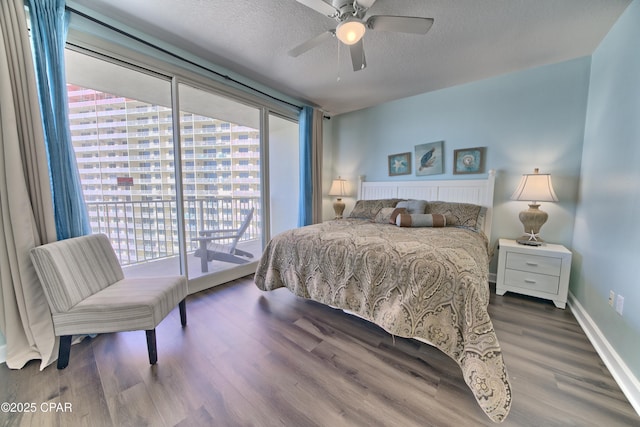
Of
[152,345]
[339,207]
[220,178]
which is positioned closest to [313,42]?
[152,345]

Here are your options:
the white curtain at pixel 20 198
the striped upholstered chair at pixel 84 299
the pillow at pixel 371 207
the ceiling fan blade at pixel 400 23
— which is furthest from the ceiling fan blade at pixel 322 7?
the pillow at pixel 371 207

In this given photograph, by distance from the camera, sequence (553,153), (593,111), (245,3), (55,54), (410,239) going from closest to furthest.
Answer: (55,54) → (245,3) → (410,239) → (593,111) → (553,153)

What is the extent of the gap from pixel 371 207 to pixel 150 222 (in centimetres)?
Result: 345

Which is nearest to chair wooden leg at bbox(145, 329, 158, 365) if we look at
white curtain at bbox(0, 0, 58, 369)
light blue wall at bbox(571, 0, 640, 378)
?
white curtain at bbox(0, 0, 58, 369)

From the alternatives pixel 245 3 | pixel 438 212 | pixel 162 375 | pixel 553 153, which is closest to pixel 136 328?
pixel 162 375

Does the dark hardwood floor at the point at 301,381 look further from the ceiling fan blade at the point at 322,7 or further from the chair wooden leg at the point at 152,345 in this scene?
the ceiling fan blade at the point at 322,7

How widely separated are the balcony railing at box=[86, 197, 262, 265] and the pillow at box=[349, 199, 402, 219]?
1457mm

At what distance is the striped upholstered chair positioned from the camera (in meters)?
1.40

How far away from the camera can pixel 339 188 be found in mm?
4039

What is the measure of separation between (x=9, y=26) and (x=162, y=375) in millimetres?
2324

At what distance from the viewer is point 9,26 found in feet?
4.54

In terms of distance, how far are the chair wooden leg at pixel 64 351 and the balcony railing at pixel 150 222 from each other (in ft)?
5.18

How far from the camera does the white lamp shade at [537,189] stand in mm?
2320

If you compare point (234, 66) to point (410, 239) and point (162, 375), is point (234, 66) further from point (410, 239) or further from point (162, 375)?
point (162, 375)
